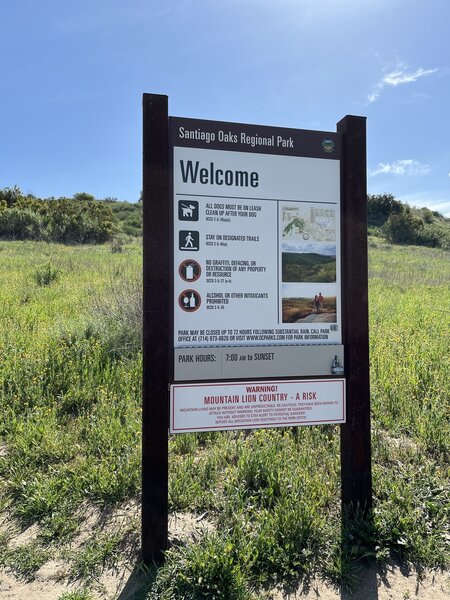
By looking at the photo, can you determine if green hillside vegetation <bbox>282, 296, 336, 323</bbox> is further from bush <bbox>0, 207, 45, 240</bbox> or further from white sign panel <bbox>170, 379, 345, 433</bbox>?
bush <bbox>0, 207, 45, 240</bbox>

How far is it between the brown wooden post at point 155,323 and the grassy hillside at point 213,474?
298 millimetres

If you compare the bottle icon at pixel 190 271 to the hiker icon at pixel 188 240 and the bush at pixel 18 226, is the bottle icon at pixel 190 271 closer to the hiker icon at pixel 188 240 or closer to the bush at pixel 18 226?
the hiker icon at pixel 188 240

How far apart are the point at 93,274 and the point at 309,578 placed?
9.99m

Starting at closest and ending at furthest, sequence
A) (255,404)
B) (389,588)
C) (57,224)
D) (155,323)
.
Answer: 1. (389,588)
2. (155,323)
3. (255,404)
4. (57,224)

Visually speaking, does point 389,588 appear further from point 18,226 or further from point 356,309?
point 18,226

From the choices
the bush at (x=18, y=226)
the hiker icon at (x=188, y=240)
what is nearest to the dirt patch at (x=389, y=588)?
the hiker icon at (x=188, y=240)

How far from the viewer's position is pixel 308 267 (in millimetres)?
2955

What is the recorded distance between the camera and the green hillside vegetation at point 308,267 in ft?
9.60

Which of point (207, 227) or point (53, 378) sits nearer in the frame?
point (207, 227)

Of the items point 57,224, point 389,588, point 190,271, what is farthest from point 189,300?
point 57,224

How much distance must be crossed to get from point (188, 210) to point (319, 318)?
3.62 feet

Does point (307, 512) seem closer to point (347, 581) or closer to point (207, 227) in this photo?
point (347, 581)

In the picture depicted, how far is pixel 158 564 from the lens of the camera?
2674 mm

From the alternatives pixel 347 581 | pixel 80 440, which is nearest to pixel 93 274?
pixel 80 440
